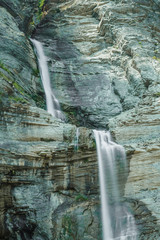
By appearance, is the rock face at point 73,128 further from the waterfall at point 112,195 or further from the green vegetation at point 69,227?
the waterfall at point 112,195

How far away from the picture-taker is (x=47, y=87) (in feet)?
55.9

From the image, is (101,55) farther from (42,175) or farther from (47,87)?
(42,175)

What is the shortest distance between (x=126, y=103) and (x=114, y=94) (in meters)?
1.45

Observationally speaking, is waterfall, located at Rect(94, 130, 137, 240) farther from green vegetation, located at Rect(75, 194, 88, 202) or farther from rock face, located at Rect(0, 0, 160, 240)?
green vegetation, located at Rect(75, 194, 88, 202)

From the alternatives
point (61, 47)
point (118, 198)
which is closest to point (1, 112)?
point (118, 198)

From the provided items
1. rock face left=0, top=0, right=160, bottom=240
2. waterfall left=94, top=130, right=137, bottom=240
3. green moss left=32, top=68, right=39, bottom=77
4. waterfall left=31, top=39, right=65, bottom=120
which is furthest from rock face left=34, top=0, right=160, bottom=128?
waterfall left=94, top=130, right=137, bottom=240

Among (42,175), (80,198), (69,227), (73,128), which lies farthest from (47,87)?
(69,227)

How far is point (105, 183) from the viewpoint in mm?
11234

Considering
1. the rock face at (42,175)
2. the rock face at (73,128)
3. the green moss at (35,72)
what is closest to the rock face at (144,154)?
the rock face at (73,128)

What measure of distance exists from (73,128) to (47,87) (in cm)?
625

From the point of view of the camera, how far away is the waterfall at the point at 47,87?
15493mm

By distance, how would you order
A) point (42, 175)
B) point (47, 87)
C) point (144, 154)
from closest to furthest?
point (42, 175), point (144, 154), point (47, 87)

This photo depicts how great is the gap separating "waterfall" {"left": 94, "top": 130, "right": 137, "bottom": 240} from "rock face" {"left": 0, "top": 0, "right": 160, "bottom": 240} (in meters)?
0.32

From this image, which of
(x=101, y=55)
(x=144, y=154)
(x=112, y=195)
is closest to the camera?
(x=112, y=195)
